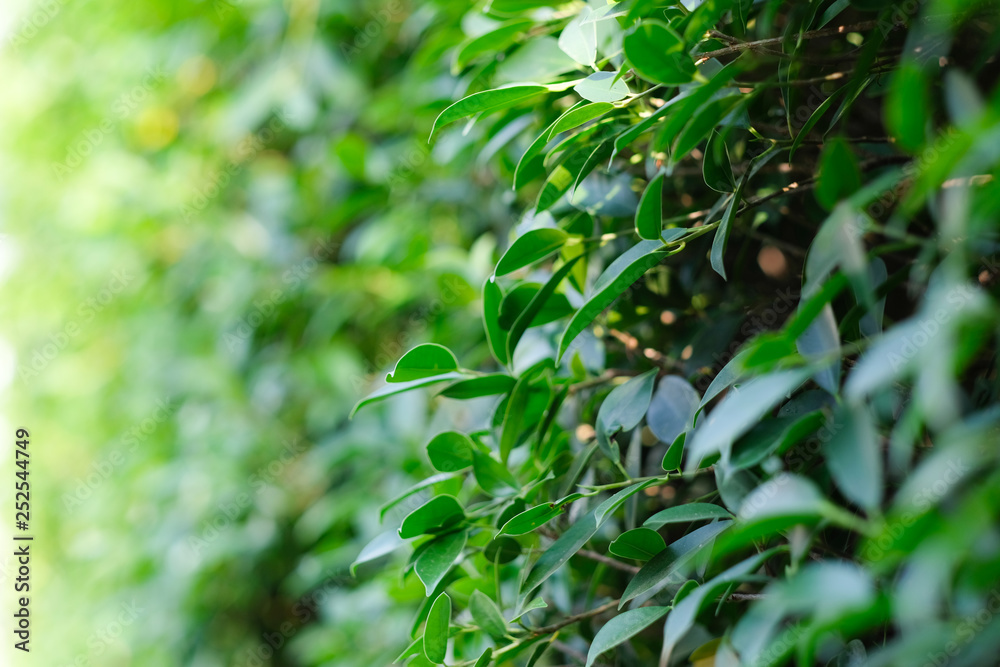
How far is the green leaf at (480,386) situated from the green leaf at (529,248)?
0.27ft

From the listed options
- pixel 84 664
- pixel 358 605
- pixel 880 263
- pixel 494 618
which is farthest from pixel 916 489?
pixel 84 664

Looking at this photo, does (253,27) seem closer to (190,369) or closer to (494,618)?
(190,369)

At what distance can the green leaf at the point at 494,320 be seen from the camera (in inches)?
17.9

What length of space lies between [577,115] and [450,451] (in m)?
0.23

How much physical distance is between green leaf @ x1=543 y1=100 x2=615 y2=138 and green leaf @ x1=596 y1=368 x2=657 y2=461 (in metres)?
0.16

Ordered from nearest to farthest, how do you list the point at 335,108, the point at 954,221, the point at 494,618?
the point at 954,221 < the point at 494,618 < the point at 335,108

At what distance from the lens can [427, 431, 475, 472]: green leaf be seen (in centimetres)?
46

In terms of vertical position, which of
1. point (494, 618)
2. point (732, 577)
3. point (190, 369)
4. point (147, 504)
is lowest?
point (147, 504)

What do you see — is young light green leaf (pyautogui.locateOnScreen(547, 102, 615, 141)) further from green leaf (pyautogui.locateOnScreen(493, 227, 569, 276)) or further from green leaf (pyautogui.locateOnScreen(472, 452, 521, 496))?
green leaf (pyautogui.locateOnScreen(472, 452, 521, 496))

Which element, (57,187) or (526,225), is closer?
(526,225)

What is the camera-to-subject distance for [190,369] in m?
1.42

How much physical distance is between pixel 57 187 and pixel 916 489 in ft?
7.04
